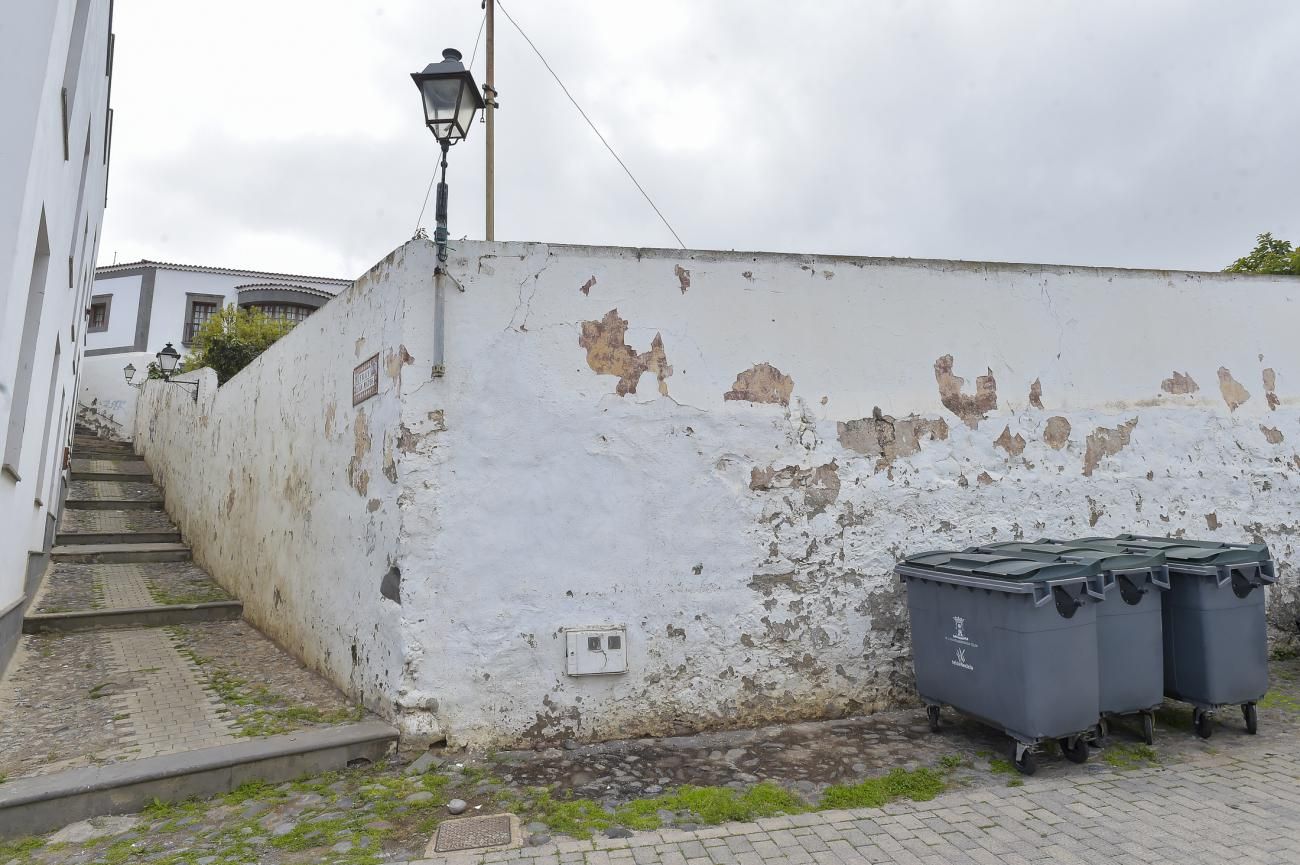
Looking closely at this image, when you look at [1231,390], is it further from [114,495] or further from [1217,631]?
[114,495]

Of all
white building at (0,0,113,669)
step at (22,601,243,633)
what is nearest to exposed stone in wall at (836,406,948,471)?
white building at (0,0,113,669)

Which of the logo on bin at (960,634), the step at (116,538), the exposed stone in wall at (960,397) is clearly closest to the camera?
the logo on bin at (960,634)

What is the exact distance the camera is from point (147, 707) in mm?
5047

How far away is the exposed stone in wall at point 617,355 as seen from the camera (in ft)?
16.5

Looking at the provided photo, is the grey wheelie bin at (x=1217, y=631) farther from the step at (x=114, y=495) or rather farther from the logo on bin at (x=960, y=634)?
the step at (x=114, y=495)

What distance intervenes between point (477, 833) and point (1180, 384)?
6.51 metres

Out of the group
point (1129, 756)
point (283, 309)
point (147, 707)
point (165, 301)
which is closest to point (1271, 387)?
point (1129, 756)

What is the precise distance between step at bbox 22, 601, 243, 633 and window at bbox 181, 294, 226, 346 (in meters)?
26.6

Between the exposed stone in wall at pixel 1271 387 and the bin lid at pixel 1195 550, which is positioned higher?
the exposed stone in wall at pixel 1271 387

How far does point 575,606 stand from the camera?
15.7 feet

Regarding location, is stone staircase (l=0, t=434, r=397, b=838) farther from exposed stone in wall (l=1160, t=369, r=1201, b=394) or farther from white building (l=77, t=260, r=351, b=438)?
white building (l=77, t=260, r=351, b=438)

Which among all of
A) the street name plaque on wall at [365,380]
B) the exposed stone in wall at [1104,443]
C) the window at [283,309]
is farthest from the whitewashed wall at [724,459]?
the window at [283,309]

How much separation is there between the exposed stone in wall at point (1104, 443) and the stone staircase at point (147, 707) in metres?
5.56

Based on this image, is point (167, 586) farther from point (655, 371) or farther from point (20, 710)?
point (655, 371)
